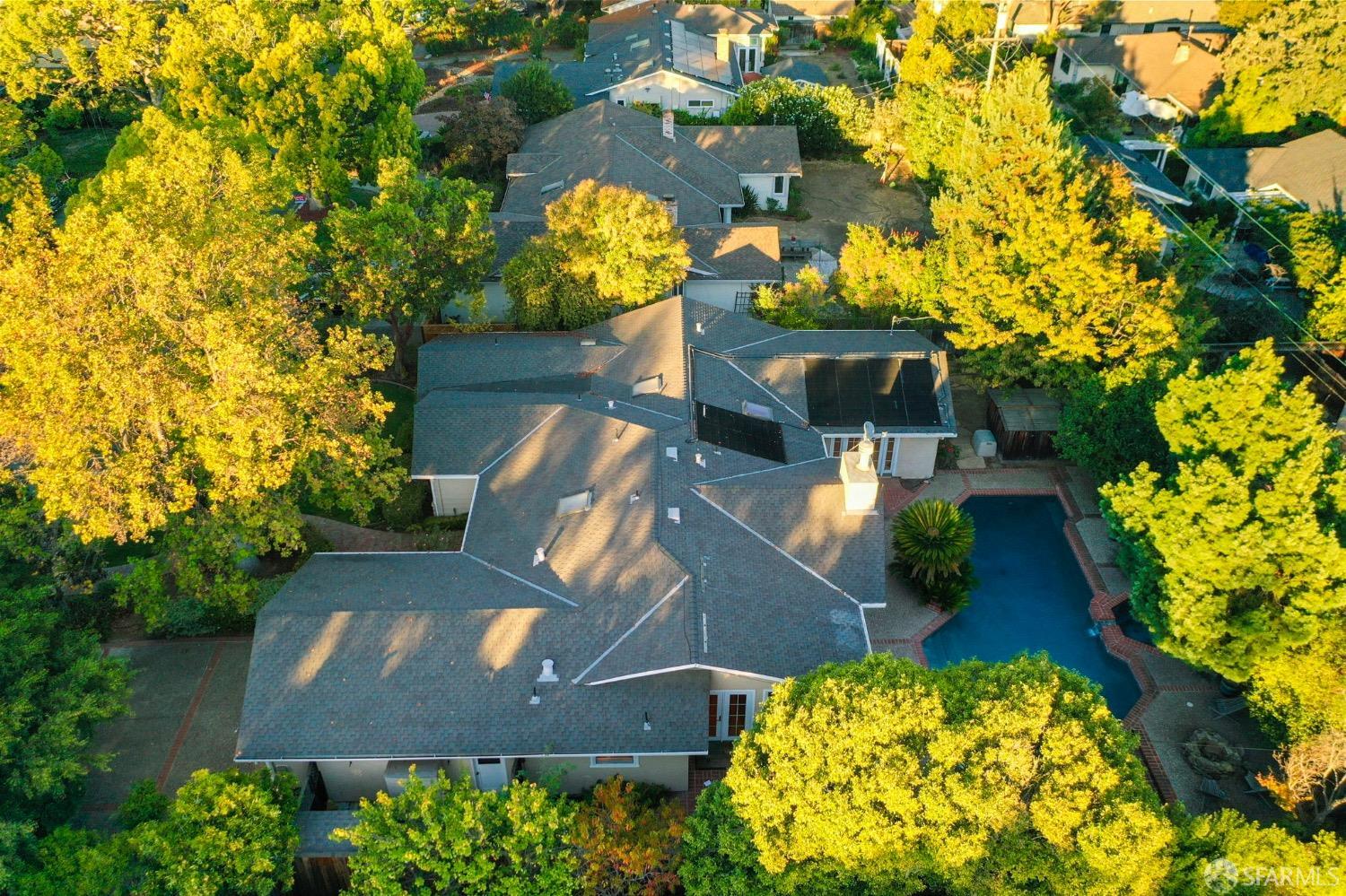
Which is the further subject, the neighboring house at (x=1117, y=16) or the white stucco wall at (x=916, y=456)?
the neighboring house at (x=1117, y=16)

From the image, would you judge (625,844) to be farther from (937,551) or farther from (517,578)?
(937,551)

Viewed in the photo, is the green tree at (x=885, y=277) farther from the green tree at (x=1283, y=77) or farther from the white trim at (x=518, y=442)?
the green tree at (x=1283, y=77)

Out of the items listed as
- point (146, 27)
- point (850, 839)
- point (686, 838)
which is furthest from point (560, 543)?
point (146, 27)

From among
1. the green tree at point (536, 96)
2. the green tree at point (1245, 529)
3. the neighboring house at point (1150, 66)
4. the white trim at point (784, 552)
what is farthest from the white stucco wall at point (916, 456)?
the neighboring house at point (1150, 66)

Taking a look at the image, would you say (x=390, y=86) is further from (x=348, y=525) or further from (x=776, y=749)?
(x=776, y=749)

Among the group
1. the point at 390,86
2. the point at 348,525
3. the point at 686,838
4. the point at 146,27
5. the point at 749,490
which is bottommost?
the point at 348,525

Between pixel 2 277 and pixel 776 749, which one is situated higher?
pixel 2 277

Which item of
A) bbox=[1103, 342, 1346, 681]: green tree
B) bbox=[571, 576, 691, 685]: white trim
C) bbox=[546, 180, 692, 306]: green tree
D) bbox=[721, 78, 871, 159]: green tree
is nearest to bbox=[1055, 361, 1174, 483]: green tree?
bbox=[1103, 342, 1346, 681]: green tree
